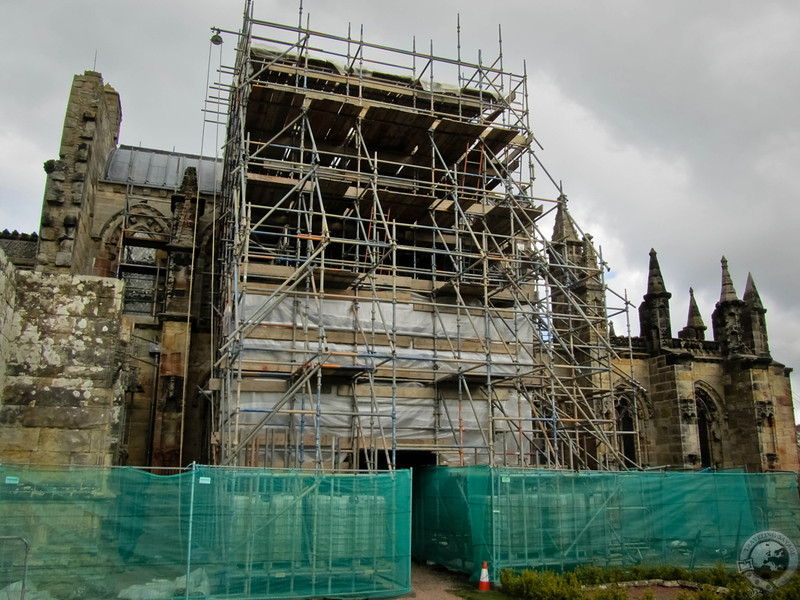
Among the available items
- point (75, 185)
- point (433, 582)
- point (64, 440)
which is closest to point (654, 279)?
point (433, 582)

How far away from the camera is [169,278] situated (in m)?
20.8

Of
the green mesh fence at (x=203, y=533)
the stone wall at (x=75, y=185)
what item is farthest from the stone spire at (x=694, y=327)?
the stone wall at (x=75, y=185)

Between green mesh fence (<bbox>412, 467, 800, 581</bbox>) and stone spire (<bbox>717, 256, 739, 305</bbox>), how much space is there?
1419 centimetres

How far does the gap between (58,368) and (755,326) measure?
85.2ft

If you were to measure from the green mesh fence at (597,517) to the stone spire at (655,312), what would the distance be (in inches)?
449

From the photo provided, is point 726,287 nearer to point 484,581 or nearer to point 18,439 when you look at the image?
point 484,581

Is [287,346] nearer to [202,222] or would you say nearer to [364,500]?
[364,500]

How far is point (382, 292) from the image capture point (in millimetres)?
Answer: 18375

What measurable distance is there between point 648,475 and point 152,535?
9546 millimetres

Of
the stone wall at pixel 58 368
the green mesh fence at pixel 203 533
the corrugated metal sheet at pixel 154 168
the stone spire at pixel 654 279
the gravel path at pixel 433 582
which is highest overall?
the corrugated metal sheet at pixel 154 168

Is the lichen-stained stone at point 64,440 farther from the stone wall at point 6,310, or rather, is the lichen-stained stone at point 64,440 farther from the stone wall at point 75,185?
the stone wall at point 75,185

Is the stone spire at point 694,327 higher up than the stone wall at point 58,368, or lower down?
higher up

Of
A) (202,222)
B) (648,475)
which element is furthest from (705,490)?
(202,222)

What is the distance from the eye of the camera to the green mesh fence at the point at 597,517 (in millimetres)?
13266
